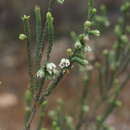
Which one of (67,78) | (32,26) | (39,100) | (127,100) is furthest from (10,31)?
(39,100)

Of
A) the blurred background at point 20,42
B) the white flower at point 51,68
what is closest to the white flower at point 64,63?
the white flower at point 51,68

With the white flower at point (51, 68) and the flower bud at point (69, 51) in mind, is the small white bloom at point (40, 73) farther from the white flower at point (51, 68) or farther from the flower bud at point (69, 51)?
the flower bud at point (69, 51)

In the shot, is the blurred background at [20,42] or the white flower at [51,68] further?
the blurred background at [20,42]

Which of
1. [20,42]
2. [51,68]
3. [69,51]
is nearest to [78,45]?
[69,51]

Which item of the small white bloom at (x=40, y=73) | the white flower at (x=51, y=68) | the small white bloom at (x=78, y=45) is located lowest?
the small white bloom at (x=40, y=73)

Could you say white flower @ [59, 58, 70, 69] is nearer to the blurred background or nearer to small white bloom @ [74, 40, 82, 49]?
small white bloom @ [74, 40, 82, 49]

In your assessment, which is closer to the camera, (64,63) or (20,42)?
(64,63)

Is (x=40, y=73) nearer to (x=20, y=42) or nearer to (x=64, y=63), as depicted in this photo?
(x=64, y=63)

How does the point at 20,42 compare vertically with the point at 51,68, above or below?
below
